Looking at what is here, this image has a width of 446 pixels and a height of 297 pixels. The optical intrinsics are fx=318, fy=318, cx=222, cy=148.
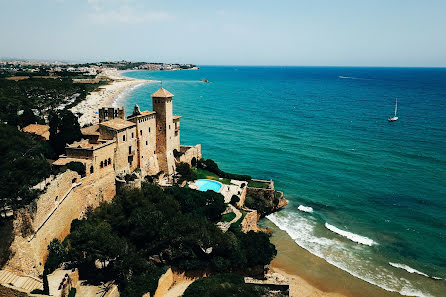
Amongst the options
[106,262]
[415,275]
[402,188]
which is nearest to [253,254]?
[106,262]

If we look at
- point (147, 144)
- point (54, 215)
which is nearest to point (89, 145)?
point (54, 215)

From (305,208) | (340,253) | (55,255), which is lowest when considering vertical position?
(340,253)

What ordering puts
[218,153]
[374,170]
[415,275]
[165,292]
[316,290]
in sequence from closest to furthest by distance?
[165,292]
[316,290]
[415,275]
[374,170]
[218,153]

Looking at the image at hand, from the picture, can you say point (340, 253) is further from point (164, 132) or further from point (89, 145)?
point (89, 145)

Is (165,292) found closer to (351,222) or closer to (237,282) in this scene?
(237,282)

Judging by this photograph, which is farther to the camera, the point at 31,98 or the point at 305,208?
the point at 31,98

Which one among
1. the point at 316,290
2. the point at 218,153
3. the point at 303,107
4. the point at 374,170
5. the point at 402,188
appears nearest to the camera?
the point at 316,290

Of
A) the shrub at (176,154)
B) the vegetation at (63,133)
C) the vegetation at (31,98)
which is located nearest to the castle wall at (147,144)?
the shrub at (176,154)
